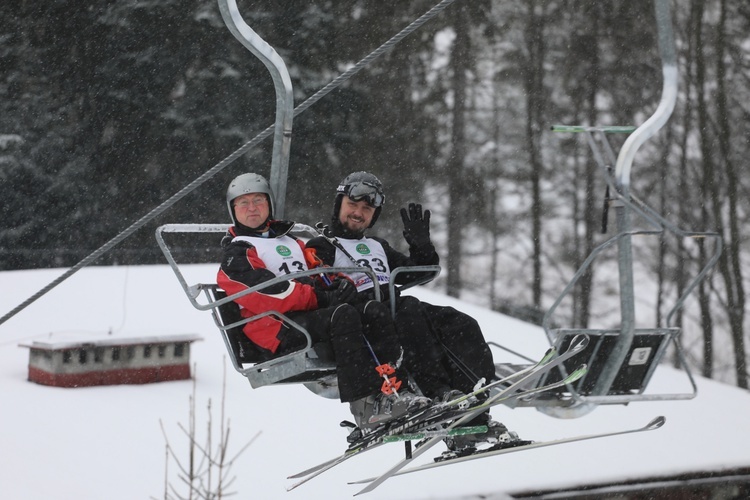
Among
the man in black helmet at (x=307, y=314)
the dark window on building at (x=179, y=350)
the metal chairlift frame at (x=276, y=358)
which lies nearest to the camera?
the metal chairlift frame at (x=276, y=358)

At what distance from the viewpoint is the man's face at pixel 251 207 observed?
13.3 feet

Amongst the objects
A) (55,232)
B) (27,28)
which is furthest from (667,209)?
(27,28)

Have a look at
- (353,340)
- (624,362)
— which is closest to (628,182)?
(624,362)

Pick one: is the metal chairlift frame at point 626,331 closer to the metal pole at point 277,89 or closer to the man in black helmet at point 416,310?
the man in black helmet at point 416,310

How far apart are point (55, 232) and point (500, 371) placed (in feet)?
49.3

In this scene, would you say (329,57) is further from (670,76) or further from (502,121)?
(670,76)

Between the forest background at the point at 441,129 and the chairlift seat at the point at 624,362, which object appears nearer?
the chairlift seat at the point at 624,362

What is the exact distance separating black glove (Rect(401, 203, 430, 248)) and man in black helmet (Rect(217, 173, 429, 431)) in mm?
389

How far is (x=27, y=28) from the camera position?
1947cm

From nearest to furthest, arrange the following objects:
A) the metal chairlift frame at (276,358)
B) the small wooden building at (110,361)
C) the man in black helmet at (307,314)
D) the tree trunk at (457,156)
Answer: the metal chairlift frame at (276,358)
the man in black helmet at (307,314)
the small wooden building at (110,361)
the tree trunk at (457,156)

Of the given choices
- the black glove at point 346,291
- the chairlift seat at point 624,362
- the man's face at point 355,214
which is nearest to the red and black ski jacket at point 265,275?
the black glove at point 346,291

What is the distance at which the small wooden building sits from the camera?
10602 mm

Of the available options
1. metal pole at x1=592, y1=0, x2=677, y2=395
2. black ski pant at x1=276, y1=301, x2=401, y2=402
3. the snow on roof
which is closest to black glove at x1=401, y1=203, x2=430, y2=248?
black ski pant at x1=276, y1=301, x2=401, y2=402

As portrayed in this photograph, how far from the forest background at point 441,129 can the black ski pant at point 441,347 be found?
13992 millimetres
